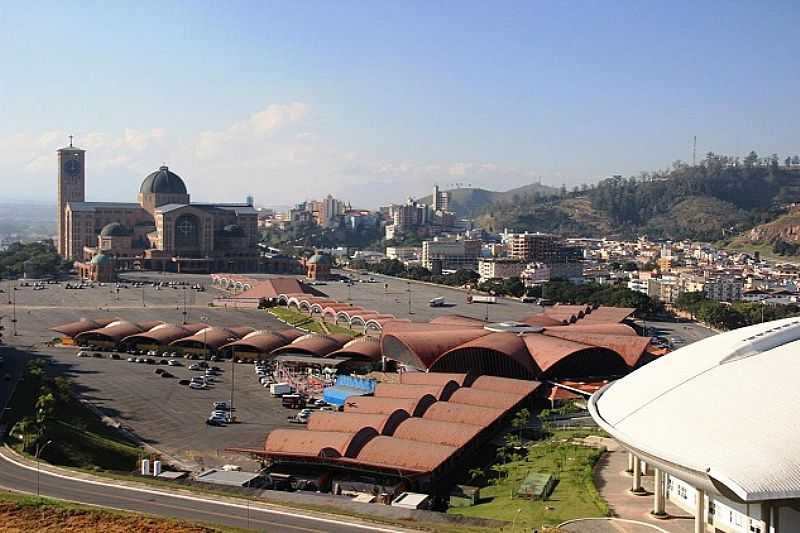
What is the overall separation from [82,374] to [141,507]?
78.8ft

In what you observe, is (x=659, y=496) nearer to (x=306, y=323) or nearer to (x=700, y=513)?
(x=700, y=513)

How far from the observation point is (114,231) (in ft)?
364

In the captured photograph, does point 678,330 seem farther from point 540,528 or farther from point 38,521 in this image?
point 38,521

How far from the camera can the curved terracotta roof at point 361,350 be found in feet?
162

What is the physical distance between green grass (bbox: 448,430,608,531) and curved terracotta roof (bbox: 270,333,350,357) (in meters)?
20.5

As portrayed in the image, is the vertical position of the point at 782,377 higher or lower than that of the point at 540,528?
higher

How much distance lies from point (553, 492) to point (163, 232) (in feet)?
303

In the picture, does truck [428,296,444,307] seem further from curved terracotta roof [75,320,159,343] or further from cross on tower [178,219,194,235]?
cross on tower [178,219,194,235]

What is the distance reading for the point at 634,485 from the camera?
968 inches

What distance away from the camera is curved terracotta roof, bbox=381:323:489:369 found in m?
45.5

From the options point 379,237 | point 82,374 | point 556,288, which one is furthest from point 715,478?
point 379,237

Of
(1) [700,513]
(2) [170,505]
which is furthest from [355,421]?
(1) [700,513]

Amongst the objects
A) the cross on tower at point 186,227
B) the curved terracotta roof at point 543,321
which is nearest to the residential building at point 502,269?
the cross on tower at point 186,227

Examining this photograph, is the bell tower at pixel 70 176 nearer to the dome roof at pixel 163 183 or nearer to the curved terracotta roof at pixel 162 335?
the dome roof at pixel 163 183
